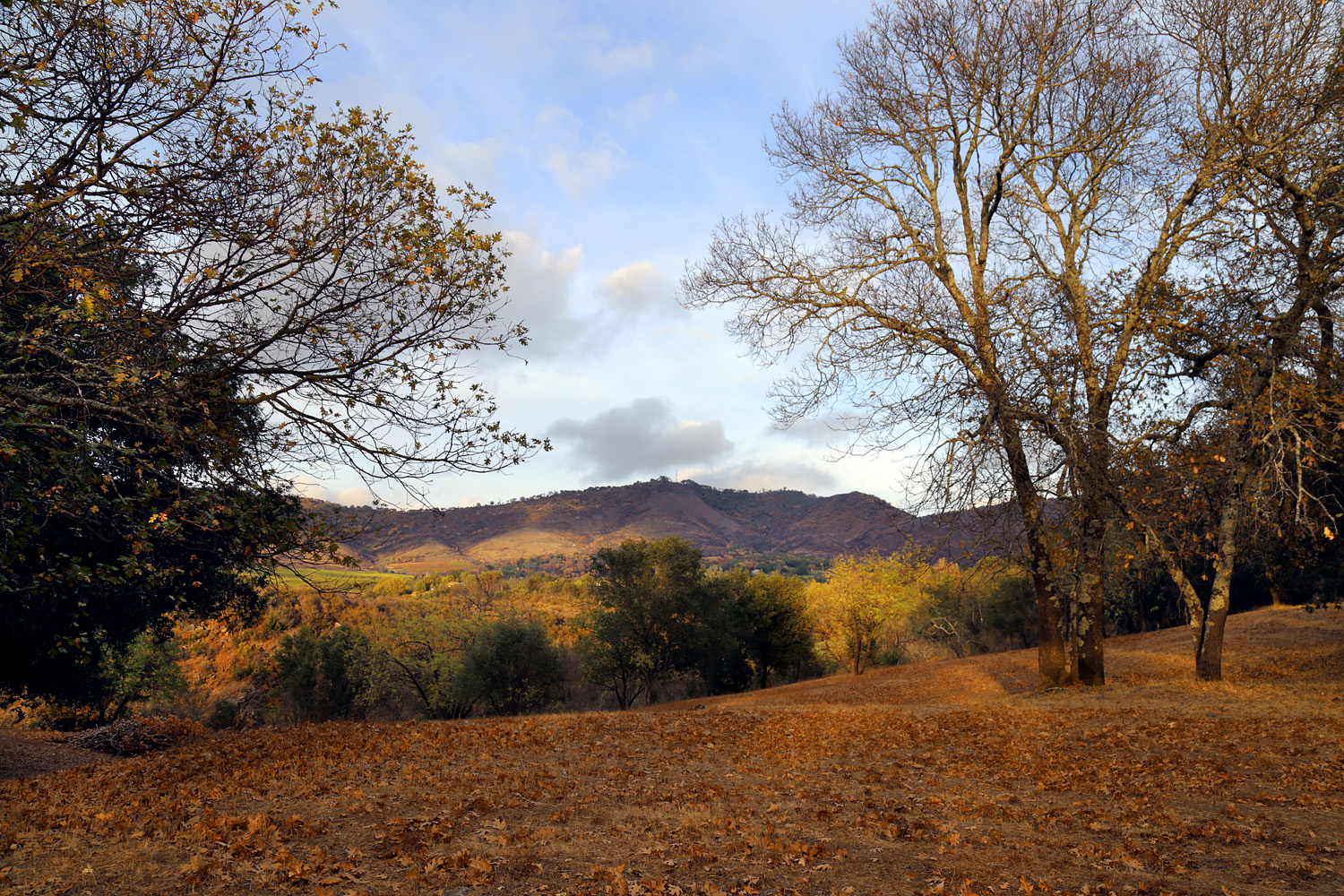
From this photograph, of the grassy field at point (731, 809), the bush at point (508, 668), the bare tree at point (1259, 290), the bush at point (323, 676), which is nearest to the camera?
the grassy field at point (731, 809)

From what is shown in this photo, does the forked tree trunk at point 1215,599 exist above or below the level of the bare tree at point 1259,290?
below

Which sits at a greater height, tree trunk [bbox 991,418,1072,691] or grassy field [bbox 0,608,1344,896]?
tree trunk [bbox 991,418,1072,691]

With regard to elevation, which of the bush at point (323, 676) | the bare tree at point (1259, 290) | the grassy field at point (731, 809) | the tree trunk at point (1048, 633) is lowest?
the bush at point (323, 676)

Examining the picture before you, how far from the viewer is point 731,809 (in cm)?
711

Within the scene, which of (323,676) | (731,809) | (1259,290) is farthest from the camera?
(323,676)

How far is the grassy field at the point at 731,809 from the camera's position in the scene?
511 cm

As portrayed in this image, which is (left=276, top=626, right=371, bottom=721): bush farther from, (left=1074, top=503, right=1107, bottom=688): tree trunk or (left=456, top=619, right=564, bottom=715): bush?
(left=1074, top=503, right=1107, bottom=688): tree trunk

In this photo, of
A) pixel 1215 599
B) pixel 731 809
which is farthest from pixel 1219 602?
pixel 731 809

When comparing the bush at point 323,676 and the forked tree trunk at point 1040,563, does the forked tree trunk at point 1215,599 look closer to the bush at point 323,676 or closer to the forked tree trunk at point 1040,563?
the forked tree trunk at point 1040,563

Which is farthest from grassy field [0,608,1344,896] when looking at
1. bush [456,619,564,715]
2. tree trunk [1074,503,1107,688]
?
bush [456,619,564,715]

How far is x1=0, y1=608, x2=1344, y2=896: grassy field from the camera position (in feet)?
16.8

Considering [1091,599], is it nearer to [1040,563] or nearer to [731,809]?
[1040,563]

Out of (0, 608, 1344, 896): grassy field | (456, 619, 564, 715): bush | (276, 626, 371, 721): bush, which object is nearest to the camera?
(0, 608, 1344, 896): grassy field

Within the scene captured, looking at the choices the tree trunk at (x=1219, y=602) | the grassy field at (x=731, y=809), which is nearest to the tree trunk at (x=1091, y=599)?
the tree trunk at (x=1219, y=602)
